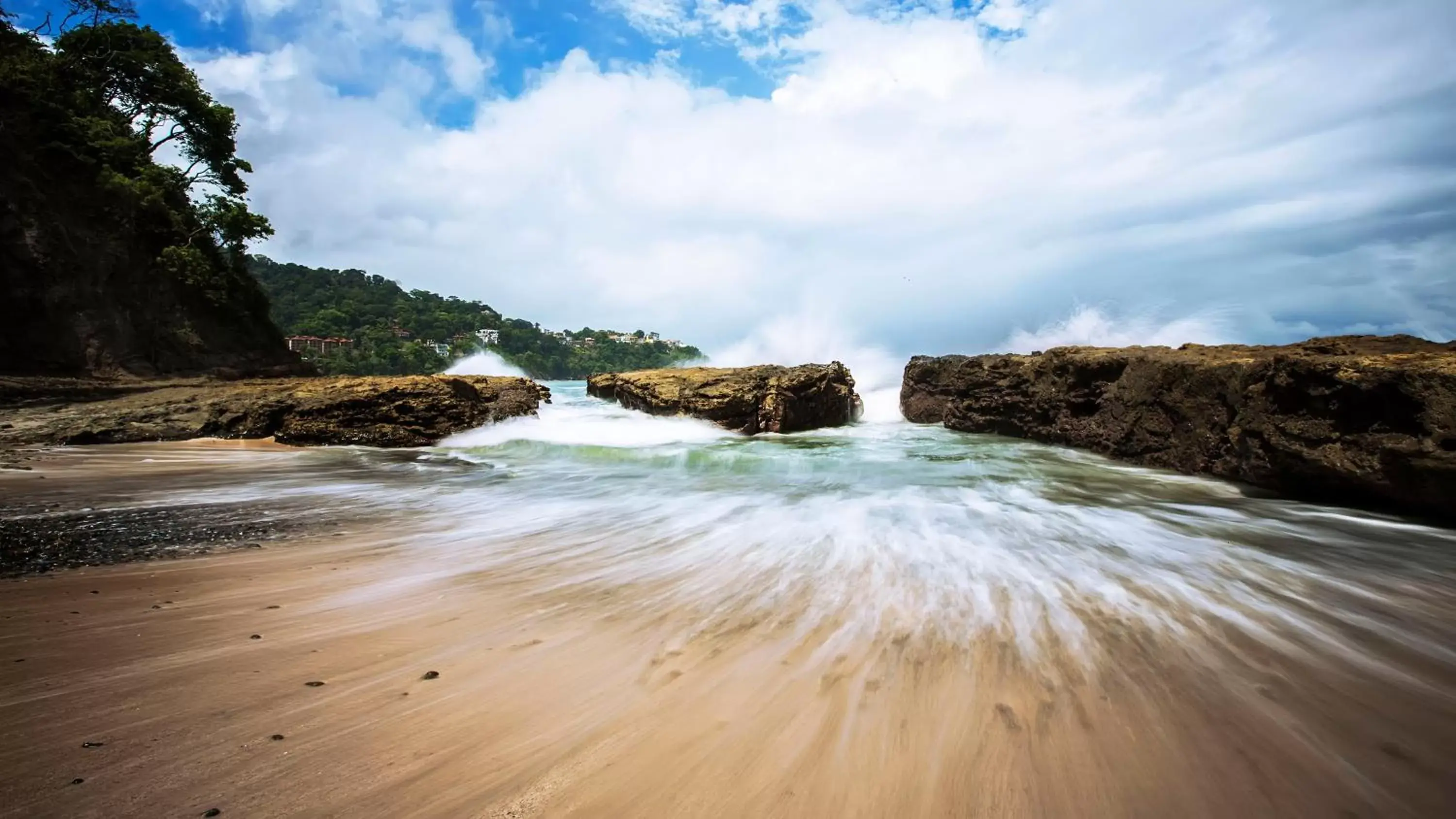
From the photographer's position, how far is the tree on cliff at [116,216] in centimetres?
1169

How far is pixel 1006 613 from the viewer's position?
2.78 m

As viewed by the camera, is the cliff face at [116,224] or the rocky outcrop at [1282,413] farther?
the cliff face at [116,224]

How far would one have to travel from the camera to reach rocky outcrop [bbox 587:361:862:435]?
39.3 ft

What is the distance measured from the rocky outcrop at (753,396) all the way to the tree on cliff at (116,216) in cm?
1217

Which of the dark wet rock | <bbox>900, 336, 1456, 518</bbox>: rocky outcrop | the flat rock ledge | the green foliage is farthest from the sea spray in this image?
the dark wet rock

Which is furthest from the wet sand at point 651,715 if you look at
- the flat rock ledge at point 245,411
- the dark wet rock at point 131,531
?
the flat rock ledge at point 245,411

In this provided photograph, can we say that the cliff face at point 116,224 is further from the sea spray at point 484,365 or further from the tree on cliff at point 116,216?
the sea spray at point 484,365

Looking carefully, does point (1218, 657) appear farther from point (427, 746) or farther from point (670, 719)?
point (427, 746)

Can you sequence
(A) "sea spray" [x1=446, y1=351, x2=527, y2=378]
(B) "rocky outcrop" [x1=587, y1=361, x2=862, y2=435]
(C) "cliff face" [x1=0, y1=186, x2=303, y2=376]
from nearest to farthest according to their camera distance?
(C) "cliff face" [x1=0, y1=186, x2=303, y2=376] < (B) "rocky outcrop" [x1=587, y1=361, x2=862, y2=435] < (A) "sea spray" [x1=446, y1=351, x2=527, y2=378]

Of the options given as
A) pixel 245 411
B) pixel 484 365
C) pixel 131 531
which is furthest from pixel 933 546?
pixel 484 365

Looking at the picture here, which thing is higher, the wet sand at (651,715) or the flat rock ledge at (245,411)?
the flat rock ledge at (245,411)

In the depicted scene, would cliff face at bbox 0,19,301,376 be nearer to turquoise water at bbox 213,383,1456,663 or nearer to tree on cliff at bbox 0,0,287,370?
tree on cliff at bbox 0,0,287,370

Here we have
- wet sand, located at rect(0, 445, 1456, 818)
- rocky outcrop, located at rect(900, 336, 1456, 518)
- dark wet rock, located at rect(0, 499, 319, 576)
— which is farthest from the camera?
rocky outcrop, located at rect(900, 336, 1456, 518)

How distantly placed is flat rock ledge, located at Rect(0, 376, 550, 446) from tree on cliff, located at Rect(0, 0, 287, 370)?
15.5 ft
